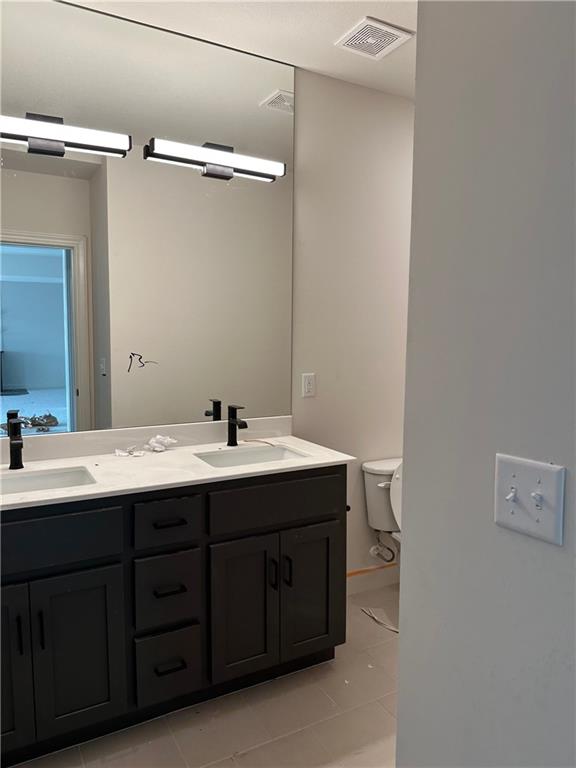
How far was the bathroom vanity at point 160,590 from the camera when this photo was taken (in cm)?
168

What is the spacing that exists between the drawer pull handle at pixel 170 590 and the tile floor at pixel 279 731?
495mm

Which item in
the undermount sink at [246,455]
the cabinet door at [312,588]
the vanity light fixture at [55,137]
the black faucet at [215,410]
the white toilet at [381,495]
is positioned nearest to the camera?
the vanity light fixture at [55,137]

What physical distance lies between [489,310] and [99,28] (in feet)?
6.95

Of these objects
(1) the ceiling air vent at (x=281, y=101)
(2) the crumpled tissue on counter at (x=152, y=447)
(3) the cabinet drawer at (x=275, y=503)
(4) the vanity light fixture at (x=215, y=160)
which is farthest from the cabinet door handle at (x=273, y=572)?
(1) the ceiling air vent at (x=281, y=101)

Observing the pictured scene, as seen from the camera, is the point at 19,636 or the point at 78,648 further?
the point at 78,648

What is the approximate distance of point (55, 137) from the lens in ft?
6.95

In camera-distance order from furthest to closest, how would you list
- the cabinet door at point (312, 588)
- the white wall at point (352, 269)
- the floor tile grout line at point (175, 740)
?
the white wall at point (352, 269) < the cabinet door at point (312, 588) < the floor tile grout line at point (175, 740)

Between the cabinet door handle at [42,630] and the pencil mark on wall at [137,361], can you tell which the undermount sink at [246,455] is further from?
the cabinet door handle at [42,630]

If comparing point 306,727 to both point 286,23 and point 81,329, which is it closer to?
point 81,329

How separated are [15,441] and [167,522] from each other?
25.8 inches

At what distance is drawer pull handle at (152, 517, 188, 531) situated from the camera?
1.87m

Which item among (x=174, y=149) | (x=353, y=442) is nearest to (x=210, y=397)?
(x=353, y=442)

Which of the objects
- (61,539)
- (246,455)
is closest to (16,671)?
(61,539)

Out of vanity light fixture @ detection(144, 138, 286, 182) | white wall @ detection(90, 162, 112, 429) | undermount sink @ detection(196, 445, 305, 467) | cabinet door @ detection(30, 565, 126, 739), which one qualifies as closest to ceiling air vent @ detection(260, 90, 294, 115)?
vanity light fixture @ detection(144, 138, 286, 182)
